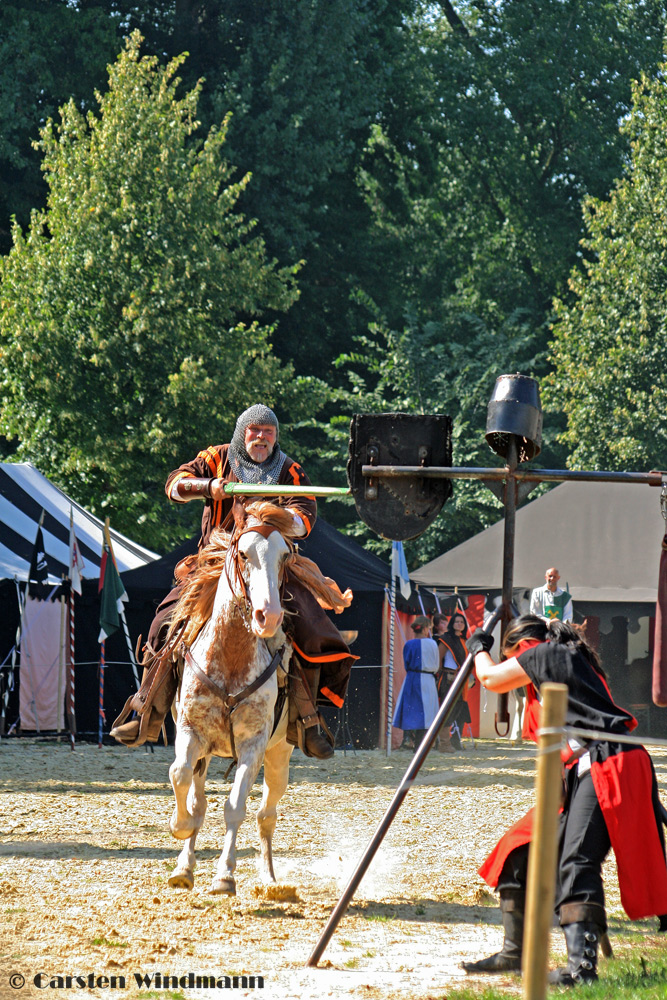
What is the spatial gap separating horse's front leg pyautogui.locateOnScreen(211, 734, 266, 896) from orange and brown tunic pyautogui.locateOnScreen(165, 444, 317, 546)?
4.25 ft

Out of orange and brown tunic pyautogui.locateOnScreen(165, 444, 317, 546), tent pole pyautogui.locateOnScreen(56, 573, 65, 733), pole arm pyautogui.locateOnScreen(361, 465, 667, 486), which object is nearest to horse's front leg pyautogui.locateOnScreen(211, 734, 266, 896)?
orange and brown tunic pyautogui.locateOnScreen(165, 444, 317, 546)

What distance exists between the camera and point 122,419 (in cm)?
2200

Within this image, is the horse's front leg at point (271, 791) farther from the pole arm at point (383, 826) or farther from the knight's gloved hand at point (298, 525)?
the pole arm at point (383, 826)

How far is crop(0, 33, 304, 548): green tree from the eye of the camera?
21.5 metres

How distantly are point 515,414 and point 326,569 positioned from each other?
10.9m

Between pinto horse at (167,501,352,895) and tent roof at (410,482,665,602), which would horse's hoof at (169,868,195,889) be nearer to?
pinto horse at (167,501,352,895)

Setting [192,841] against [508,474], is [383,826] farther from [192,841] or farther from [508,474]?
[192,841]

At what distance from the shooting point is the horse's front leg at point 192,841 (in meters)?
6.00

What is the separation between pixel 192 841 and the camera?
6.29 meters

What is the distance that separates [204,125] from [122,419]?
11.1 m

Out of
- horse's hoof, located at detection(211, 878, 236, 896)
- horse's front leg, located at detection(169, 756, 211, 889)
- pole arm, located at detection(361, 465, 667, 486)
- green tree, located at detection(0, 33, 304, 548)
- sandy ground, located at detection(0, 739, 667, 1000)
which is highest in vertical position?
green tree, located at detection(0, 33, 304, 548)

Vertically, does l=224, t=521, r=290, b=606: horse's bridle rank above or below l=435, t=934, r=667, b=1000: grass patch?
above

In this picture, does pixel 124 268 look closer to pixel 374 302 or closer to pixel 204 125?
pixel 204 125

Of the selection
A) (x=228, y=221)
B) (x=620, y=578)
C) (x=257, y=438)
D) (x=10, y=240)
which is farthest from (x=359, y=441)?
(x=10, y=240)
